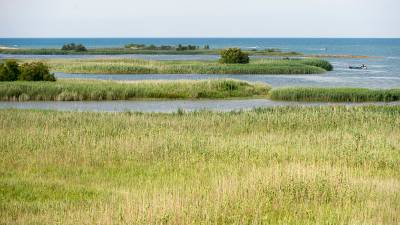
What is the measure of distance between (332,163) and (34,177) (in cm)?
931

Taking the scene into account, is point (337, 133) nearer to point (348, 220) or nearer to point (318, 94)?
point (348, 220)

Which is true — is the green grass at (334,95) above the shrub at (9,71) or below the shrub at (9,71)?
below

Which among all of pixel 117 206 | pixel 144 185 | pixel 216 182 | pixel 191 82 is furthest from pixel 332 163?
pixel 191 82

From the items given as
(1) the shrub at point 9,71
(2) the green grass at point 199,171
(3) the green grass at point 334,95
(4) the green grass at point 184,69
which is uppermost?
(1) the shrub at point 9,71

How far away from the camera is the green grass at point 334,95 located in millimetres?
49188

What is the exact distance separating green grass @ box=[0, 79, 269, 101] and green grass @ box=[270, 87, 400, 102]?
4.14 m

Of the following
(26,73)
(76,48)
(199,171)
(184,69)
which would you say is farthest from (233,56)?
(76,48)

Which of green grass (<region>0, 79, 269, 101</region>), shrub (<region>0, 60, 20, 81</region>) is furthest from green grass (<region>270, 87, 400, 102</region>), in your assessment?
shrub (<region>0, 60, 20, 81</region>)

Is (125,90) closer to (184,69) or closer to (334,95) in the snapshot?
(334,95)

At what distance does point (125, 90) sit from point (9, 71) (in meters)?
12.9

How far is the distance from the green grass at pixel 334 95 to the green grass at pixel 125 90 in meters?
4.14

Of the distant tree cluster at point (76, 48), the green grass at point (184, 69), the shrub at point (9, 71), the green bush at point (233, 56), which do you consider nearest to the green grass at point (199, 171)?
the shrub at point (9, 71)

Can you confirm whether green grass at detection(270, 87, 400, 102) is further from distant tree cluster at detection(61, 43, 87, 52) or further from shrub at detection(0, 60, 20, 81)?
distant tree cluster at detection(61, 43, 87, 52)

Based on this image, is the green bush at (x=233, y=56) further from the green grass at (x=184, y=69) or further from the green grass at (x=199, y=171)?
the green grass at (x=199, y=171)
